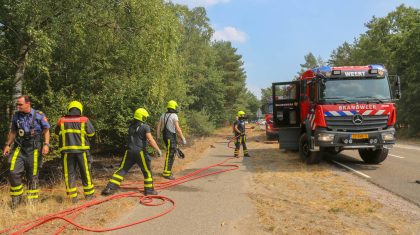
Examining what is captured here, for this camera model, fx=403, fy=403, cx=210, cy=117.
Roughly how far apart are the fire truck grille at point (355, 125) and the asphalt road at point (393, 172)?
1.16 metres

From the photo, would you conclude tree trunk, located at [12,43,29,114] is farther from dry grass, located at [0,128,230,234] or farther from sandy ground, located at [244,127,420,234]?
sandy ground, located at [244,127,420,234]

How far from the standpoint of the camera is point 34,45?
8469 mm

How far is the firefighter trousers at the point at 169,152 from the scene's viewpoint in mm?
9867

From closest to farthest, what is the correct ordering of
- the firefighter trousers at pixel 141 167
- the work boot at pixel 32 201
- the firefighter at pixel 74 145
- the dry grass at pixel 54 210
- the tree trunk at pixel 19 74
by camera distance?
the dry grass at pixel 54 210 → the work boot at pixel 32 201 → the firefighter at pixel 74 145 → the firefighter trousers at pixel 141 167 → the tree trunk at pixel 19 74

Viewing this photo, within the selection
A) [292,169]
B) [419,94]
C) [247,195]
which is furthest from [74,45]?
[419,94]

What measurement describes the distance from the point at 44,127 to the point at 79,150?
737 millimetres

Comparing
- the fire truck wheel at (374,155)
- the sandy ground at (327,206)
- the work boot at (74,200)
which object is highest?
the fire truck wheel at (374,155)

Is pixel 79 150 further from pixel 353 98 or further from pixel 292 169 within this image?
pixel 353 98

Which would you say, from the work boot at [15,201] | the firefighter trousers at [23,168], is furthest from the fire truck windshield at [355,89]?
the work boot at [15,201]

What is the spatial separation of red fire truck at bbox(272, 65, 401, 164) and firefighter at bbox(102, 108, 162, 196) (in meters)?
5.33

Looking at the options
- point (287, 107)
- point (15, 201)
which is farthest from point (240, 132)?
point (15, 201)

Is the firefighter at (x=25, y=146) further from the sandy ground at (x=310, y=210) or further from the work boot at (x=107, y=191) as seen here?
the work boot at (x=107, y=191)

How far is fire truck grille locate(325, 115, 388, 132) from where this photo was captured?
1097cm

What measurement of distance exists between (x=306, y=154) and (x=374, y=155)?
2025mm
